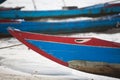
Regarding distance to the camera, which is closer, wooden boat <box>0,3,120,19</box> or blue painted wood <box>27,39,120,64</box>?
blue painted wood <box>27,39,120,64</box>

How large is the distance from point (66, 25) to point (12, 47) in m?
3.30

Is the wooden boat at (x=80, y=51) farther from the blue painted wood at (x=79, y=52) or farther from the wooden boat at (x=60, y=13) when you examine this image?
the wooden boat at (x=60, y=13)

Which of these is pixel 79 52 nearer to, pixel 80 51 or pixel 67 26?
pixel 80 51

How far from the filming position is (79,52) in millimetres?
6254

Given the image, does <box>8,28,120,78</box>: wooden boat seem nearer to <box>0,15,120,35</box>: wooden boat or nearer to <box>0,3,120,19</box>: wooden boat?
<box>0,15,120,35</box>: wooden boat

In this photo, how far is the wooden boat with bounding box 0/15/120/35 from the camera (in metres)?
10.8

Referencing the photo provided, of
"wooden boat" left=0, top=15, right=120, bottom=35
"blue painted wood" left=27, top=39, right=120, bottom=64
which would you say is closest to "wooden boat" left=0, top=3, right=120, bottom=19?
"wooden boat" left=0, top=15, right=120, bottom=35

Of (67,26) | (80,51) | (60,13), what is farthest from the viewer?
(60,13)

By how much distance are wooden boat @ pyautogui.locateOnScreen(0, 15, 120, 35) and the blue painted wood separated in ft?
14.7

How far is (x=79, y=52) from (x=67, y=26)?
5.18 m

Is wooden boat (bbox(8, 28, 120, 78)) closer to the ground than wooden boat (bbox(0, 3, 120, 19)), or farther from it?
closer to the ground

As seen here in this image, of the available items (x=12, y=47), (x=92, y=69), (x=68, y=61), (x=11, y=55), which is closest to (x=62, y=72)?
(x=68, y=61)

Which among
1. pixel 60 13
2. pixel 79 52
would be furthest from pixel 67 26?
pixel 79 52

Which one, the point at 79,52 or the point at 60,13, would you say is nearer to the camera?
the point at 79,52
